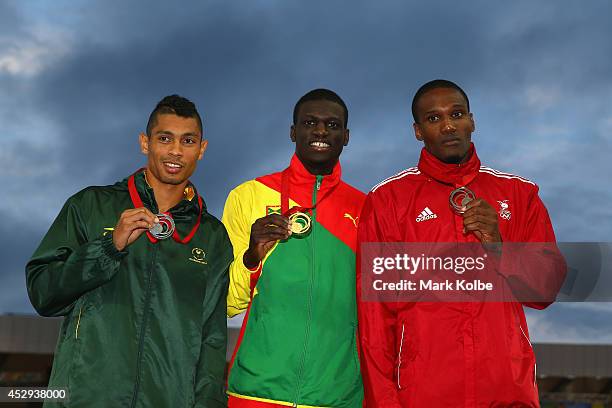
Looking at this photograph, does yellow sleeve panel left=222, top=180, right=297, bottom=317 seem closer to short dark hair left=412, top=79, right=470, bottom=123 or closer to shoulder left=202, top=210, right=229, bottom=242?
shoulder left=202, top=210, right=229, bottom=242

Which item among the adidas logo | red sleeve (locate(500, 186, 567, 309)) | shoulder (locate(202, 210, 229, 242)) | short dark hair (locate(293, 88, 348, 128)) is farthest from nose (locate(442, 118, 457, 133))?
shoulder (locate(202, 210, 229, 242))

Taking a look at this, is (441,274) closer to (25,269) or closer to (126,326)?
(126,326)

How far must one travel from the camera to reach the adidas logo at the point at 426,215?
440 centimetres

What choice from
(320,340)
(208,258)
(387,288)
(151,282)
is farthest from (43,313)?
(387,288)

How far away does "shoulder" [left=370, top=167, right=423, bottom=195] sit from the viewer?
4.61 meters

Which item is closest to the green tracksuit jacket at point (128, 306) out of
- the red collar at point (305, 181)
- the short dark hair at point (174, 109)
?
the short dark hair at point (174, 109)

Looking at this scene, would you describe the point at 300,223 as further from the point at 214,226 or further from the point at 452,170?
the point at 452,170

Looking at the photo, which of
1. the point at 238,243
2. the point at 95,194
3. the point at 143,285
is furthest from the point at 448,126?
the point at 95,194

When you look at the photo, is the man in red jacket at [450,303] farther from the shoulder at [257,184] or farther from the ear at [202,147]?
the ear at [202,147]

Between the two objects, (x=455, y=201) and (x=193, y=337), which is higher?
(x=455, y=201)

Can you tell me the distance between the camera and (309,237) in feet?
15.5

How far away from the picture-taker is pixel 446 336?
13.4 feet

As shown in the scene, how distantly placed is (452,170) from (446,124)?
30cm

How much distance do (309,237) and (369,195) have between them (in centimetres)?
49
